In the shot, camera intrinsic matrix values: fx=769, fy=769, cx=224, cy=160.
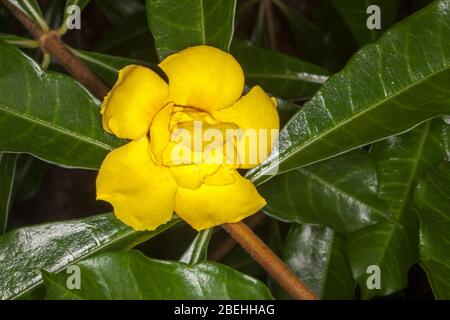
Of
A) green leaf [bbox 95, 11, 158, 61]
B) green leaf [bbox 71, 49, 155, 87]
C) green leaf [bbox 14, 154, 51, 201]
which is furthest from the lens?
green leaf [bbox 95, 11, 158, 61]

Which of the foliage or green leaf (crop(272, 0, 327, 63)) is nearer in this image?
the foliage

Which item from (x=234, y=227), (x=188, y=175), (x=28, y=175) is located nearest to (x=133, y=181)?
(x=188, y=175)

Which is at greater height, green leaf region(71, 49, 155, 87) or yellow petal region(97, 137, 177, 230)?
green leaf region(71, 49, 155, 87)

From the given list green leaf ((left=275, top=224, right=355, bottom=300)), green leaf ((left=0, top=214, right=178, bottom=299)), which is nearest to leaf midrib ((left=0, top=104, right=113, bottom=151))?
green leaf ((left=0, top=214, right=178, bottom=299))

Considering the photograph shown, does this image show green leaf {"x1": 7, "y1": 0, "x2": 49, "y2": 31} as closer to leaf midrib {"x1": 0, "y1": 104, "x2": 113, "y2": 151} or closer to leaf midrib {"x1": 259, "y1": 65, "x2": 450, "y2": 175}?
leaf midrib {"x1": 0, "y1": 104, "x2": 113, "y2": 151}
